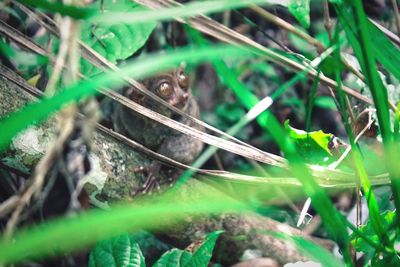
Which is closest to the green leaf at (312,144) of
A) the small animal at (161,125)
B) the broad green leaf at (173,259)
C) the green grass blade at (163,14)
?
the broad green leaf at (173,259)

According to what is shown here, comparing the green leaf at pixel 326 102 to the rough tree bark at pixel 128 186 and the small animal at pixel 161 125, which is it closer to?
the small animal at pixel 161 125

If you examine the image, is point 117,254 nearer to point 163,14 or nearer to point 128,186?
point 128,186

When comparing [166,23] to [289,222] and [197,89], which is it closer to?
[197,89]

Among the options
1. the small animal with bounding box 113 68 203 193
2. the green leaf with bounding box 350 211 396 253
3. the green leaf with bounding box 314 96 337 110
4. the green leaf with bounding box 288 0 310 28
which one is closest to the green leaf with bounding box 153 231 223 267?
the green leaf with bounding box 350 211 396 253

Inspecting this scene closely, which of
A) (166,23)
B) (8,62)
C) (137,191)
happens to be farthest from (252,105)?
(166,23)

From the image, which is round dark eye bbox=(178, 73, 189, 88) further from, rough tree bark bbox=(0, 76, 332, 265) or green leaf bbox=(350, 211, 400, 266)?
green leaf bbox=(350, 211, 400, 266)

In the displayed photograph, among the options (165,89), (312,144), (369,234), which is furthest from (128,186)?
(369,234)
